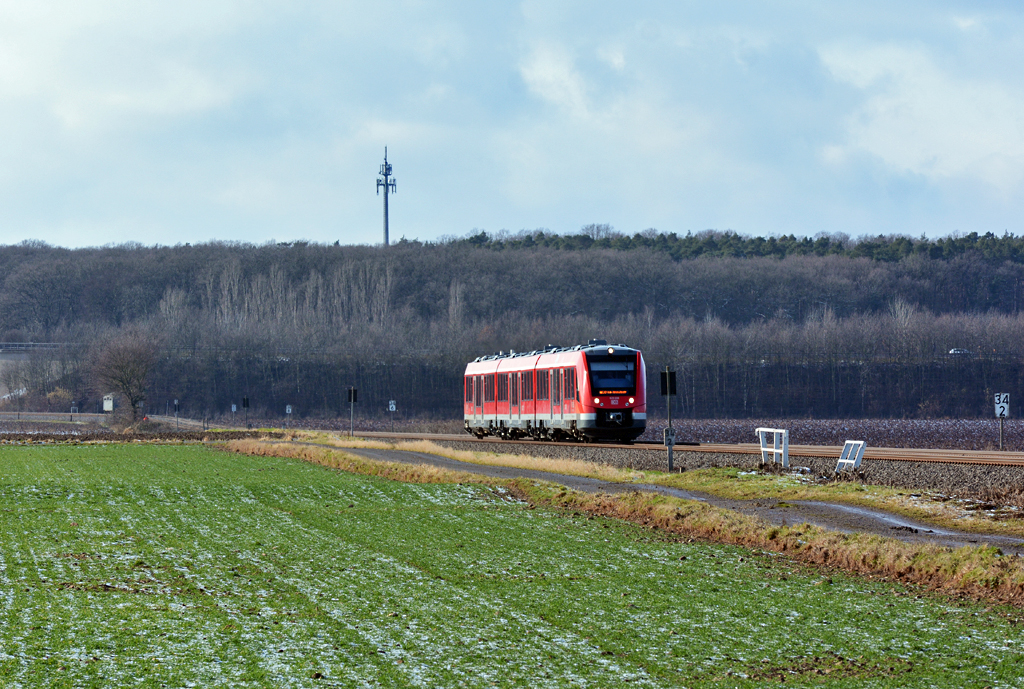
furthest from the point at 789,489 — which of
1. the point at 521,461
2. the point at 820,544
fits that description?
the point at 521,461

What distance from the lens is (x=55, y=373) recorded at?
125m

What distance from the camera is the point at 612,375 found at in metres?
40.8

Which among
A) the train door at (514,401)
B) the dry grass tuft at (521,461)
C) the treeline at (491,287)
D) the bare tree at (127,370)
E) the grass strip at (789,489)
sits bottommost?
the dry grass tuft at (521,461)

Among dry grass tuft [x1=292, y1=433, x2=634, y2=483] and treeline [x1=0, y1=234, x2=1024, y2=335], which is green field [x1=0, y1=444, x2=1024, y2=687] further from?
treeline [x1=0, y1=234, x2=1024, y2=335]

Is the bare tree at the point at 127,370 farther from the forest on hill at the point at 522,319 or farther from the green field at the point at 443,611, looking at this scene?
the green field at the point at 443,611

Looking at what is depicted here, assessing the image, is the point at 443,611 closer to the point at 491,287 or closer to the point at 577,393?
the point at 577,393

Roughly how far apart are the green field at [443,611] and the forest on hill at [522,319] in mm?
88678

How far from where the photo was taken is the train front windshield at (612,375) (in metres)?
40.6

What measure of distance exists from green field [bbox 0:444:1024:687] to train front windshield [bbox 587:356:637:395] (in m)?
21.1

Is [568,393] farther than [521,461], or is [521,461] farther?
[568,393]

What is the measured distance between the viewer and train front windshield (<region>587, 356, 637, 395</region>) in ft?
133

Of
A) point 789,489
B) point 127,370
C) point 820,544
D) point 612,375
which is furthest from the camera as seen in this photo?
point 127,370

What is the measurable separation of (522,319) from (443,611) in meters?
131

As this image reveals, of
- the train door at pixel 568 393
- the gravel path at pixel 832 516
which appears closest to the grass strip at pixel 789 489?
the gravel path at pixel 832 516
